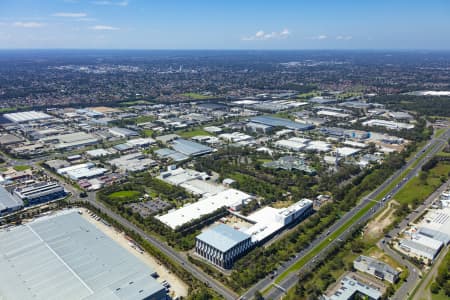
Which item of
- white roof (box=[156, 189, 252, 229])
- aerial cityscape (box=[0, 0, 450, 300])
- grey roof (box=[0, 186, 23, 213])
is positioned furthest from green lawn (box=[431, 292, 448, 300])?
grey roof (box=[0, 186, 23, 213])

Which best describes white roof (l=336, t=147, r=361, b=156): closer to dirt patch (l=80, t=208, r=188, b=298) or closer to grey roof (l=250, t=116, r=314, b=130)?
grey roof (l=250, t=116, r=314, b=130)

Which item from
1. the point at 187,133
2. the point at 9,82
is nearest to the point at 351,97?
the point at 187,133

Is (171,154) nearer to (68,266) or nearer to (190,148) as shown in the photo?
(190,148)

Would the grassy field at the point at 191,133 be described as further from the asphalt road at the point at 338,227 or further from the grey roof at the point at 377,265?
the grey roof at the point at 377,265

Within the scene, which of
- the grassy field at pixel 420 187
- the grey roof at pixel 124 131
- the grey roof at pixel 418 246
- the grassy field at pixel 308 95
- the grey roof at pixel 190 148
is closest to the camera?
the grey roof at pixel 418 246

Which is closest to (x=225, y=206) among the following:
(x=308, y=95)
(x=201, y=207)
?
(x=201, y=207)

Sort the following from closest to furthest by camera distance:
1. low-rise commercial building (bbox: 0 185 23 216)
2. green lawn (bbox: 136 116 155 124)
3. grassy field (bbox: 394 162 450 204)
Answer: low-rise commercial building (bbox: 0 185 23 216) < grassy field (bbox: 394 162 450 204) < green lawn (bbox: 136 116 155 124)

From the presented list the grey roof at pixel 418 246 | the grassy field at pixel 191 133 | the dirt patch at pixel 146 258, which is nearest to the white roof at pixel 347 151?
the grassy field at pixel 191 133
